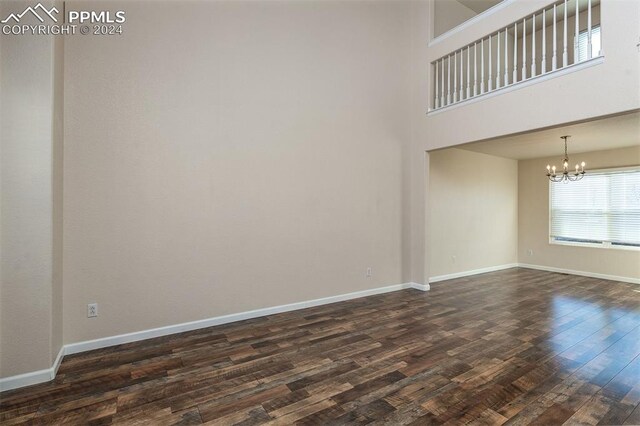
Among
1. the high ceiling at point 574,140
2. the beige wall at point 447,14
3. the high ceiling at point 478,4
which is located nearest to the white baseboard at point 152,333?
the high ceiling at point 574,140

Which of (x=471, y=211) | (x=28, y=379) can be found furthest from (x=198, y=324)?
(x=471, y=211)

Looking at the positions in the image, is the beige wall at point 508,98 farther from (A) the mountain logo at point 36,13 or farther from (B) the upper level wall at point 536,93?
(A) the mountain logo at point 36,13

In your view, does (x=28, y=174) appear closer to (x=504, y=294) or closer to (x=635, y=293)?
(x=504, y=294)

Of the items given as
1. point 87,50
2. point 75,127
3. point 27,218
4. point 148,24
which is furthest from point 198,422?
point 148,24

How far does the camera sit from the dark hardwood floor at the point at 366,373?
6.19 feet

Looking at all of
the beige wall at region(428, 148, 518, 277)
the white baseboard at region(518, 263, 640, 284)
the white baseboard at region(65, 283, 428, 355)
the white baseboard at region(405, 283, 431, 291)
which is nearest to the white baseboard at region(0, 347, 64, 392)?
the white baseboard at region(65, 283, 428, 355)

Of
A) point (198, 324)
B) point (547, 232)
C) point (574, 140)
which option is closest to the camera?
A: point (198, 324)

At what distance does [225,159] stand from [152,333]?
6.29 ft

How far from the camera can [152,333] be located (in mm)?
3029

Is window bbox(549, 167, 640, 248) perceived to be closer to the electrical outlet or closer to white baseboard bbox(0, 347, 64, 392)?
the electrical outlet

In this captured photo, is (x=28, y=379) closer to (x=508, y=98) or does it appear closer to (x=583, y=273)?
(x=508, y=98)

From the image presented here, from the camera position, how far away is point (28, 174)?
7.18ft

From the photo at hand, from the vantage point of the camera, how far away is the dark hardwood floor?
189 cm

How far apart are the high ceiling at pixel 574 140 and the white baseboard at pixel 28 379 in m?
5.03
